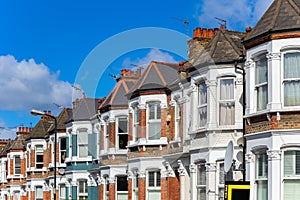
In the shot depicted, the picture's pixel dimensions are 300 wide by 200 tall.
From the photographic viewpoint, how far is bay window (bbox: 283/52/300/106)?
836 inches

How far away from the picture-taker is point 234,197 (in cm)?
2075

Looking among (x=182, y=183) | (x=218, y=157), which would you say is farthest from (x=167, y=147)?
(x=218, y=157)

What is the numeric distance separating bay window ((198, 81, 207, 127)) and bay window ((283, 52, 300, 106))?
191 inches

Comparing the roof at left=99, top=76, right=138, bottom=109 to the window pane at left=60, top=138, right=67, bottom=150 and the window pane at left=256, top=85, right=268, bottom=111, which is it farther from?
the window pane at left=256, top=85, right=268, bottom=111

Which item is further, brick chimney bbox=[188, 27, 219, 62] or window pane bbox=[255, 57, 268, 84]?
brick chimney bbox=[188, 27, 219, 62]

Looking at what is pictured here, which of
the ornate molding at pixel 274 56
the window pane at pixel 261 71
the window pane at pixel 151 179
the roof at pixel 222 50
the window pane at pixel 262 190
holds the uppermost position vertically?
the roof at pixel 222 50

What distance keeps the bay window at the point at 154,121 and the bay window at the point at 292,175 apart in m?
10.5

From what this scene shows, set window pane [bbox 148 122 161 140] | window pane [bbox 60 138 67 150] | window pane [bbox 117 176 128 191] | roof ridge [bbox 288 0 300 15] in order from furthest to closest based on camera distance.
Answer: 1. window pane [bbox 60 138 67 150]
2. window pane [bbox 117 176 128 191]
3. window pane [bbox 148 122 161 140]
4. roof ridge [bbox 288 0 300 15]

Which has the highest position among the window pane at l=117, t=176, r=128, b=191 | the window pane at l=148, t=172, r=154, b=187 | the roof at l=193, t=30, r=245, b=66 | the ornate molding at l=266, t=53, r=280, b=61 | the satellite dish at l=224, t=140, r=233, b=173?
the roof at l=193, t=30, r=245, b=66

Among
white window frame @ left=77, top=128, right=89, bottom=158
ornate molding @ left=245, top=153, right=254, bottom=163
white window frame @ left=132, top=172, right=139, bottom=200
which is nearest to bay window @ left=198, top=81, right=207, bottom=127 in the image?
ornate molding @ left=245, top=153, right=254, bottom=163

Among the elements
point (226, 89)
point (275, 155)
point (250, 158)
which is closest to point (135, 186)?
point (226, 89)

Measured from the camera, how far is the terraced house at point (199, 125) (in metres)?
21.3

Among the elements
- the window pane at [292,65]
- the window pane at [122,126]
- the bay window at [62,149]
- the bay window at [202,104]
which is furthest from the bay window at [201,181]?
the bay window at [62,149]

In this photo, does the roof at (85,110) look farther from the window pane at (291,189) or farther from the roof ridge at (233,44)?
the window pane at (291,189)
